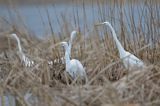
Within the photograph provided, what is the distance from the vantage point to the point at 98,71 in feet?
10.6

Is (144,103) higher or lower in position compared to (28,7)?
higher

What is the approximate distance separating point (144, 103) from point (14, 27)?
8.19ft

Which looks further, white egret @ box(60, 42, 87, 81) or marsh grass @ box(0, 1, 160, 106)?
white egret @ box(60, 42, 87, 81)

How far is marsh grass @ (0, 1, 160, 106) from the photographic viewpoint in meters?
2.31

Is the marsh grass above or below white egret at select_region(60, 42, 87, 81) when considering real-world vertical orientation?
above

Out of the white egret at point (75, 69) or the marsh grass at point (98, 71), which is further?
→ the white egret at point (75, 69)

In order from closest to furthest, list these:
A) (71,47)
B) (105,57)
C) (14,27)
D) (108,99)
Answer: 1. (108,99)
2. (105,57)
3. (71,47)
4. (14,27)

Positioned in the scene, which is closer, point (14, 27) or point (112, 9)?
point (112, 9)

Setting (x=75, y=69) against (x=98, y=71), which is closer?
(x=98, y=71)

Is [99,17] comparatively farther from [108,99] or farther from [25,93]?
[108,99]

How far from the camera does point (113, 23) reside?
3.99 meters

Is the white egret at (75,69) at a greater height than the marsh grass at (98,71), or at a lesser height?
lesser


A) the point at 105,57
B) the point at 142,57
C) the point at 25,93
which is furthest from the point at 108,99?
the point at 142,57

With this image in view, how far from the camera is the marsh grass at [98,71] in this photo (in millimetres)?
2309
